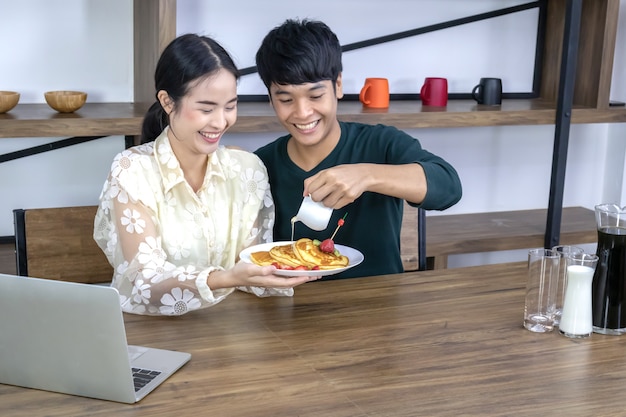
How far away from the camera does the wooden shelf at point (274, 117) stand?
2.29 m

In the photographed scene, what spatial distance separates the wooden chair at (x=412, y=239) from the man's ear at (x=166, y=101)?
0.70m

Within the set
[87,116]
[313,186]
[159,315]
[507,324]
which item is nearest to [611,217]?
[507,324]

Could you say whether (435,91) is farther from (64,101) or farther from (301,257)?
(301,257)

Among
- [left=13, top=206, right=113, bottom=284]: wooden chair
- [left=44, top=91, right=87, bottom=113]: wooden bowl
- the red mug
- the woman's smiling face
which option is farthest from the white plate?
the red mug

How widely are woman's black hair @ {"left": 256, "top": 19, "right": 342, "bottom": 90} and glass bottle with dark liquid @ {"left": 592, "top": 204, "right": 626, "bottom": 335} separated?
2.14 feet

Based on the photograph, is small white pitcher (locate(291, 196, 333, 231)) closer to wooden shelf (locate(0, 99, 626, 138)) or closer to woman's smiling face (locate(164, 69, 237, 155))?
woman's smiling face (locate(164, 69, 237, 155))

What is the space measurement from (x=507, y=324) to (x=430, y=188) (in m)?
0.36

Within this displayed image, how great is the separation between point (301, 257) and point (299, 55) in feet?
1.57

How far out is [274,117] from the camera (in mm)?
2531

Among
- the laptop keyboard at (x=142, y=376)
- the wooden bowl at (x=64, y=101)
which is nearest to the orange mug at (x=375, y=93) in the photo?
the wooden bowl at (x=64, y=101)

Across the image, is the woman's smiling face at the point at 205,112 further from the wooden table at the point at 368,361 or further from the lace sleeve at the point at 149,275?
the wooden table at the point at 368,361

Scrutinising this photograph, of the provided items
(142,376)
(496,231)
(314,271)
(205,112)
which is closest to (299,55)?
(205,112)

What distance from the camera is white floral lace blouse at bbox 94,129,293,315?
155 centimetres

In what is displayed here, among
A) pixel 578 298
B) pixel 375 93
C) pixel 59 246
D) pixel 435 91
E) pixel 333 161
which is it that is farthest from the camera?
pixel 435 91
